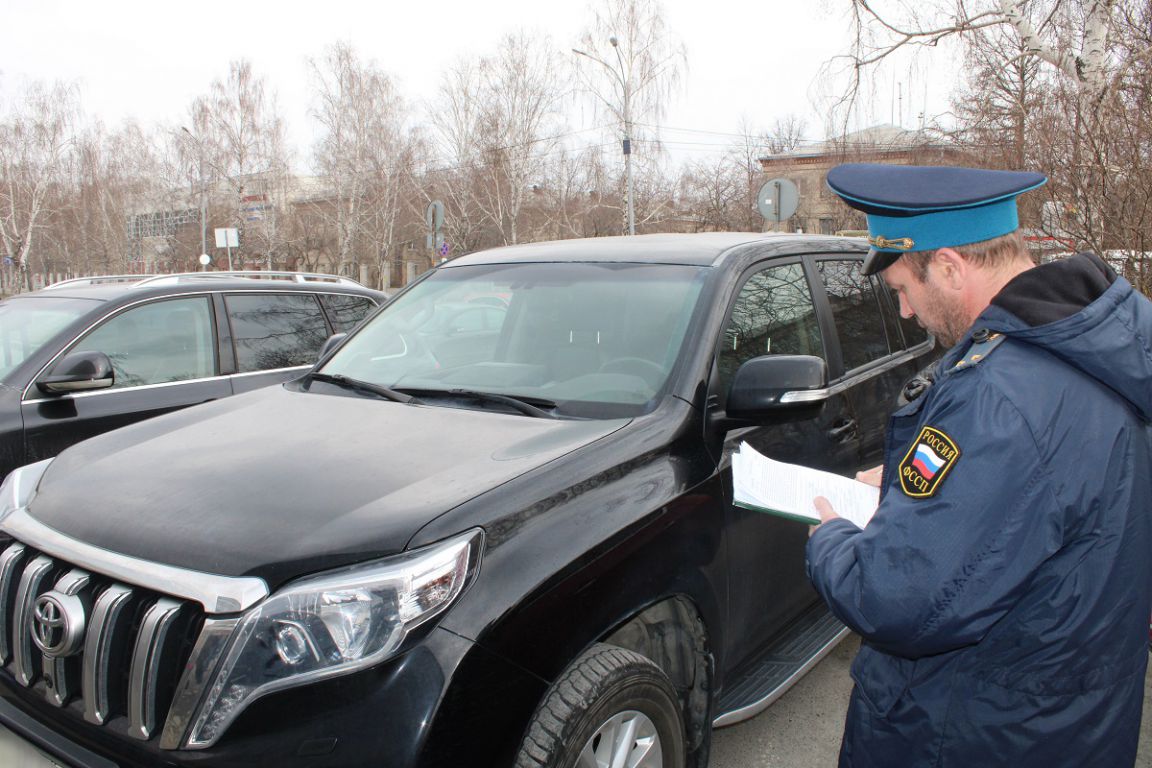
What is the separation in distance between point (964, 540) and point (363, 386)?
212 centimetres

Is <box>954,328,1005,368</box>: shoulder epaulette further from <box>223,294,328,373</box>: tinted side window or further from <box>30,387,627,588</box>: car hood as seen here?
<box>223,294,328,373</box>: tinted side window

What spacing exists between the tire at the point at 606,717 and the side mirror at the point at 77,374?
11.4ft

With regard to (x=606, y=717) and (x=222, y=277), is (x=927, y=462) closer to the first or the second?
(x=606, y=717)

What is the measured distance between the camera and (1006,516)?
1.31m

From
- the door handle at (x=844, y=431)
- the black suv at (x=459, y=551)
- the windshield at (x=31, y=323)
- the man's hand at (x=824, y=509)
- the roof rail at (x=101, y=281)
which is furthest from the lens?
the roof rail at (x=101, y=281)

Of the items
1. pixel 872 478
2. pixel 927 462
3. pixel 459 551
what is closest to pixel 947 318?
pixel 927 462

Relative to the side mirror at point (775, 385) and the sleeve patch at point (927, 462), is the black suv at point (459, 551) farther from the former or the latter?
the sleeve patch at point (927, 462)

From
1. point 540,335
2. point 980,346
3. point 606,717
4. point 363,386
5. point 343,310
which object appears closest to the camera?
point 980,346

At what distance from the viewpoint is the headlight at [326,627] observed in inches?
62.5

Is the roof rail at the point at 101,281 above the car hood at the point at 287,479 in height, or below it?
above

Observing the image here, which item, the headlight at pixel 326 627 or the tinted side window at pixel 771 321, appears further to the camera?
the tinted side window at pixel 771 321

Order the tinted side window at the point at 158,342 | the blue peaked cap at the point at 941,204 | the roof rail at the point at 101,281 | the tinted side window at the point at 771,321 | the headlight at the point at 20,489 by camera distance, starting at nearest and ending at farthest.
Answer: the blue peaked cap at the point at 941,204 → the headlight at the point at 20,489 → the tinted side window at the point at 771,321 → the tinted side window at the point at 158,342 → the roof rail at the point at 101,281

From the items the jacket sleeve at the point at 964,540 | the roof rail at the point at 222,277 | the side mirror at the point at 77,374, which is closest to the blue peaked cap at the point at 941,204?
the jacket sleeve at the point at 964,540

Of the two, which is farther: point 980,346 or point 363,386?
point 363,386
